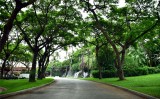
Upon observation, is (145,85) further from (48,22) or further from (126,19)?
(48,22)

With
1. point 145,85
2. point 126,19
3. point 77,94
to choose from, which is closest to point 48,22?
point 126,19

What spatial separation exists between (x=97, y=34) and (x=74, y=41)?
3863mm

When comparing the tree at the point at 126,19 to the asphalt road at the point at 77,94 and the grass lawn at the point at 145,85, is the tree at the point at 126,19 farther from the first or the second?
the asphalt road at the point at 77,94

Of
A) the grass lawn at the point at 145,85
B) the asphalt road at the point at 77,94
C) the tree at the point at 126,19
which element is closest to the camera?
the asphalt road at the point at 77,94

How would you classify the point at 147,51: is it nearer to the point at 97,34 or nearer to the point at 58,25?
the point at 97,34

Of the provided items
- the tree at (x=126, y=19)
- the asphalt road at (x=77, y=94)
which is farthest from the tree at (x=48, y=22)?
the asphalt road at (x=77, y=94)

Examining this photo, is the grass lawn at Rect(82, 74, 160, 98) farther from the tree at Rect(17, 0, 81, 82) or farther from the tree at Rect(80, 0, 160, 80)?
the tree at Rect(17, 0, 81, 82)

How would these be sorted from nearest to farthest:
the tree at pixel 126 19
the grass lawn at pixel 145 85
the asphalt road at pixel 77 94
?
the asphalt road at pixel 77 94
the grass lawn at pixel 145 85
the tree at pixel 126 19

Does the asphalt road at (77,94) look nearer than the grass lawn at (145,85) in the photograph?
Yes

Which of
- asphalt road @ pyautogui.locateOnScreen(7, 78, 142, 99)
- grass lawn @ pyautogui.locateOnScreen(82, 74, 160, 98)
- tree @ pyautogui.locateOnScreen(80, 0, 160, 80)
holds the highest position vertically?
tree @ pyautogui.locateOnScreen(80, 0, 160, 80)

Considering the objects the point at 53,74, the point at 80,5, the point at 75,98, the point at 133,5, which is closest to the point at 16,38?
the point at 80,5

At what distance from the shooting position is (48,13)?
33812mm

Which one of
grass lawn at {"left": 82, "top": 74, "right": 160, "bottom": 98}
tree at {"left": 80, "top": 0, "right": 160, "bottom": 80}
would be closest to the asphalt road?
grass lawn at {"left": 82, "top": 74, "right": 160, "bottom": 98}

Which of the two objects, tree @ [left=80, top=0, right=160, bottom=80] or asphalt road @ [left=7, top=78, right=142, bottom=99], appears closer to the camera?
asphalt road @ [left=7, top=78, right=142, bottom=99]
